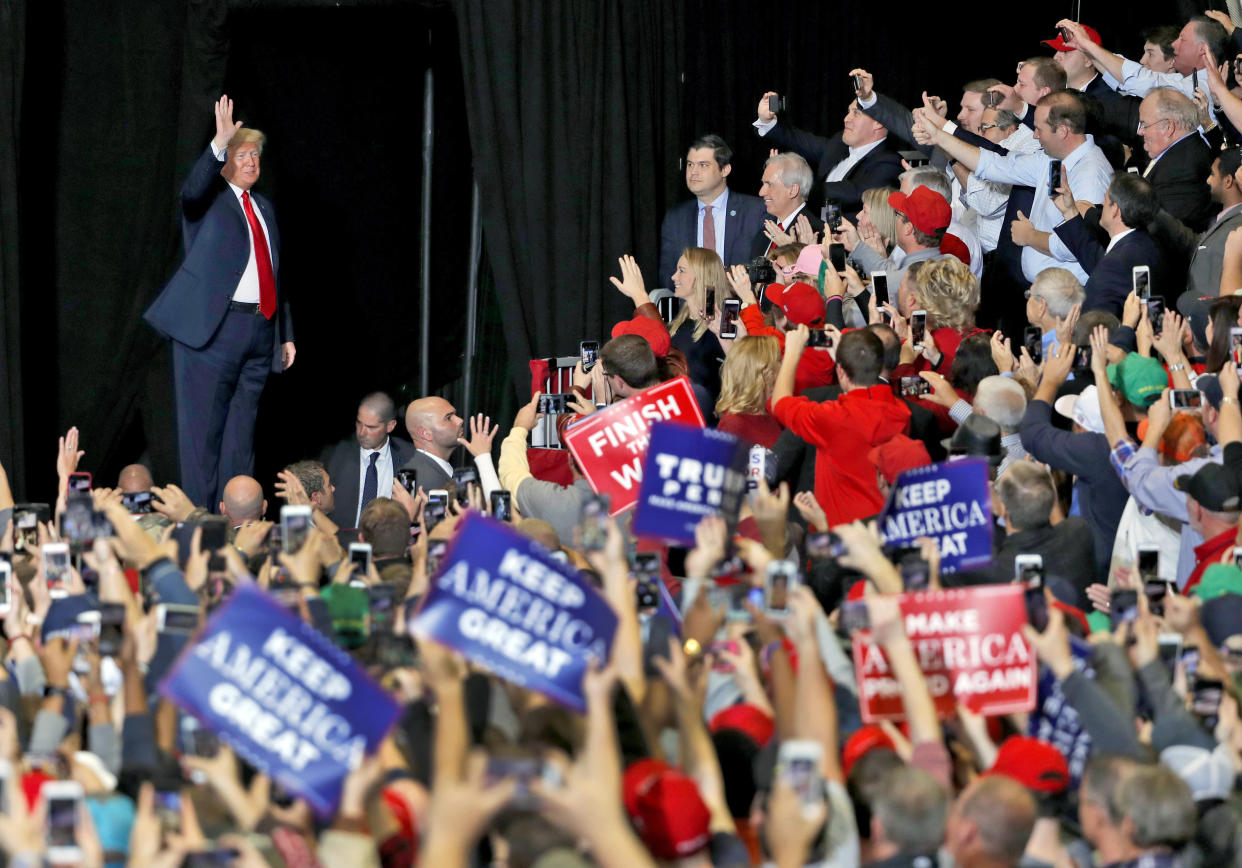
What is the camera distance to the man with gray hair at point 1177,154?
298 inches

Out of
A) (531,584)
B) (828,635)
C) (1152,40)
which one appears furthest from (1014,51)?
(531,584)

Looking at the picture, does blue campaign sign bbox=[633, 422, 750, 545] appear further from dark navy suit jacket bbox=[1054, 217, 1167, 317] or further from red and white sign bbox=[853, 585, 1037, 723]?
dark navy suit jacket bbox=[1054, 217, 1167, 317]

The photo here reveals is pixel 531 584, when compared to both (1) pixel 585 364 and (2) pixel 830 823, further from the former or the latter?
(1) pixel 585 364

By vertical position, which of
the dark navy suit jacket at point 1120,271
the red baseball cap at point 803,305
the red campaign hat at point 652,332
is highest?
the dark navy suit jacket at point 1120,271

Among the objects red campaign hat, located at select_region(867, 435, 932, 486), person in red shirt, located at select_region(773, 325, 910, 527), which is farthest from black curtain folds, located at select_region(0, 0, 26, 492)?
red campaign hat, located at select_region(867, 435, 932, 486)

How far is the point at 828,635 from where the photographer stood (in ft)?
14.1

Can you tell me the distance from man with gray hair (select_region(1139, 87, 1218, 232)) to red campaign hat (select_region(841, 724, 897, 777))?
13.7 feet

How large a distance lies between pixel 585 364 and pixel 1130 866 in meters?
4.36

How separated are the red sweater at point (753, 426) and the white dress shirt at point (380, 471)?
2240 millimetres

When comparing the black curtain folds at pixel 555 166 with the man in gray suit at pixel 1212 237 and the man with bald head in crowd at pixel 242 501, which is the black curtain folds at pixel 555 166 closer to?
the man with bald head in crowd at pixel 242 501

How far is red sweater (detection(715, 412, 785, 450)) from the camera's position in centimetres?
691

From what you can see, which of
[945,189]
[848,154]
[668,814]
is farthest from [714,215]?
[668,814]

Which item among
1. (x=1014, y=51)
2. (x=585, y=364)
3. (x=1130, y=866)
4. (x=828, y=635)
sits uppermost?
(x=1014, y=51)

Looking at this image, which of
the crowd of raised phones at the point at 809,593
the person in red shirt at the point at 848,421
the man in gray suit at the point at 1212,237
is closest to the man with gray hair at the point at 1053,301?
the crowd of raised phones at the point at 809,593
